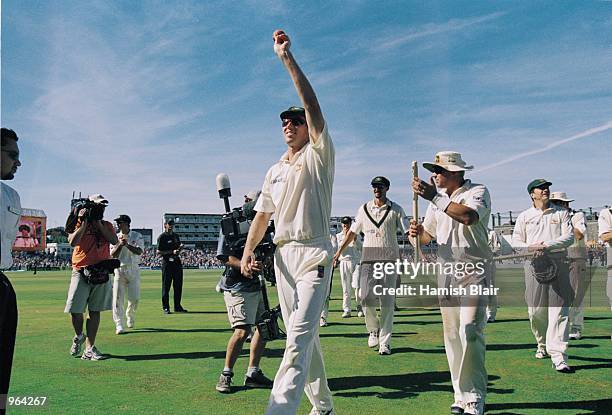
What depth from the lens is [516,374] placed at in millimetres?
6301

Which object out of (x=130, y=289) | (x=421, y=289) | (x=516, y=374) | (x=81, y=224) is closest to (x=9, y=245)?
(x=81, y=224)

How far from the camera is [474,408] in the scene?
4.68 metres

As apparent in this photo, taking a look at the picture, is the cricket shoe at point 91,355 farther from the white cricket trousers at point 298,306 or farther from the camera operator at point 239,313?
the white cricket trousers at point 298,306

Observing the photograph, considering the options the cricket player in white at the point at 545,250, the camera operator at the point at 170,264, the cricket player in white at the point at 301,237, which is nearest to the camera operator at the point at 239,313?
the cricket player in white at the point at 301,237

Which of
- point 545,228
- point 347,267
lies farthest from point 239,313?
point 347,267

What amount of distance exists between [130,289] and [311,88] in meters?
8.41

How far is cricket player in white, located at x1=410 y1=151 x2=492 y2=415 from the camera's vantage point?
15.6 ft

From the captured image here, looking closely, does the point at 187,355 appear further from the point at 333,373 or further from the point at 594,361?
the point at 594,361

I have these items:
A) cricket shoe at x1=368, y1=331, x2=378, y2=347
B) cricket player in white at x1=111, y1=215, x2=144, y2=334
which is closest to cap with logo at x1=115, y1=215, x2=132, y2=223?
cricket player in white at x1=111, y1=215, x2=144, y2=334

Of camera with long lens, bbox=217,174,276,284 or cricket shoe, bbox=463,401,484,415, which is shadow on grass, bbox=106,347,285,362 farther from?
cricket shoe, bbox=463,401,484,415

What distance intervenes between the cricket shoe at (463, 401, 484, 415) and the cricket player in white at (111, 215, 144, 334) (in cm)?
728

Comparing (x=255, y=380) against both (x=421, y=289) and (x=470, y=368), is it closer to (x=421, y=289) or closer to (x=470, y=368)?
(x=470, y=368)

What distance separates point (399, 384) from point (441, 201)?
2.35 m

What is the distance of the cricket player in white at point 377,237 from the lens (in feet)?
27.2
